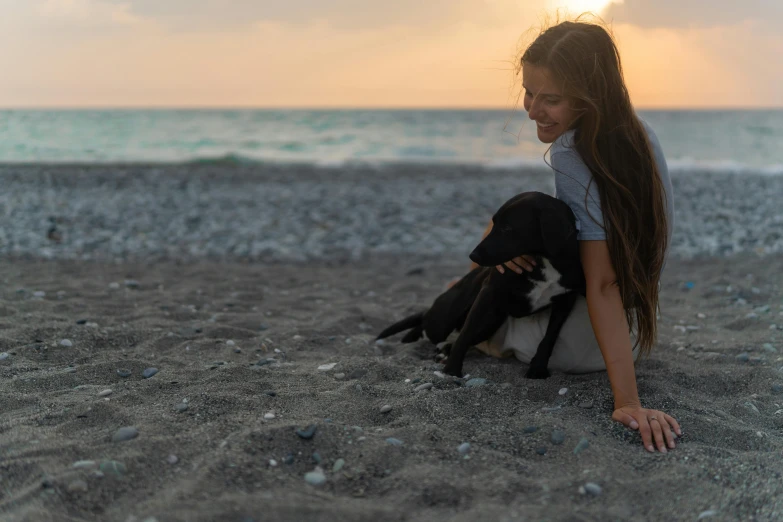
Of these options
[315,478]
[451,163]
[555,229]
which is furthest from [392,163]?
[315,478]

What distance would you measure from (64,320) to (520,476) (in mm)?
3189

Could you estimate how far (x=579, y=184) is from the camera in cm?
279

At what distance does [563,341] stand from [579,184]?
33.1 inches

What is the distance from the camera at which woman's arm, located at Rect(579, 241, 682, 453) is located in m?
2.67

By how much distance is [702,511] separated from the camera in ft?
6.54

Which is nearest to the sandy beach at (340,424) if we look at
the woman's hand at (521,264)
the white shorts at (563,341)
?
the white shorts at (563,341)

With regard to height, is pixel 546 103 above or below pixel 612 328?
above

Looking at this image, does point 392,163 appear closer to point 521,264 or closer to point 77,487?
point 521,264

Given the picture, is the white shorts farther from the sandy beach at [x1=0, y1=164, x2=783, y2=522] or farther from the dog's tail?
the dog's tail

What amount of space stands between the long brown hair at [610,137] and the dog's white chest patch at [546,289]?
10.3 inches

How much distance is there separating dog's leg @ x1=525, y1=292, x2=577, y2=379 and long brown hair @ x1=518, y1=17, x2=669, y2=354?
356 mm

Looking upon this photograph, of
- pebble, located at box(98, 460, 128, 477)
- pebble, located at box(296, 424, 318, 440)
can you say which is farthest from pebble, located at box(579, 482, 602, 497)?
pebble, located at box(98, 460, 128, 477)

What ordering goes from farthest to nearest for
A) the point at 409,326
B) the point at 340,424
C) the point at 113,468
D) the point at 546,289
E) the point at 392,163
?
the point at 392,163 → the point at 409,326 → the point at 546,289 → the point at 340,424 → the point at 113,468

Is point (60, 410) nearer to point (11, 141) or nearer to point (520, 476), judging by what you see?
point (520, 476)
